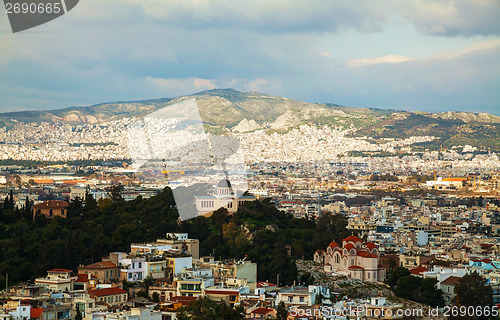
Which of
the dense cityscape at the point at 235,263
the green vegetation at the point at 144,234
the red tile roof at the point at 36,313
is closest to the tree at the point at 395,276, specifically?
the dense cityscape at the point at 235,263

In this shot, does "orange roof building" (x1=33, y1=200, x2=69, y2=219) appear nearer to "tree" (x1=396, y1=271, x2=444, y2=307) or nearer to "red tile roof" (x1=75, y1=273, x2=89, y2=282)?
"red tile roof" (x1=75, y1=273, x2=89, y2=282)

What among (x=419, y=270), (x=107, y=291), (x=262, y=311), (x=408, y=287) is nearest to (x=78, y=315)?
(x=107, y=291)

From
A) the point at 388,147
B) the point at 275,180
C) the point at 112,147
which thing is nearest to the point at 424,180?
the point at 275,180

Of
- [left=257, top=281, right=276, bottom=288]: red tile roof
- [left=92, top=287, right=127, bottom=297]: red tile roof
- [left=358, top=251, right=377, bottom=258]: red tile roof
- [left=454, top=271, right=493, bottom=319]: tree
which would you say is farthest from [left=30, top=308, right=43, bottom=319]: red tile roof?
[left=358, top=251, right=377, bottom=258]: red tile roof

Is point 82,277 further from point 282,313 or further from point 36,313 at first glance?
point 282,313

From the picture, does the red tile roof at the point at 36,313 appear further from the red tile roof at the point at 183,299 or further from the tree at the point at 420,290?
the tree at the point at 420,290

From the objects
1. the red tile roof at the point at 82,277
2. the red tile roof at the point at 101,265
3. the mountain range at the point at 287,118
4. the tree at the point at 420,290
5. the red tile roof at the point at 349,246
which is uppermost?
the mountain range at the point at 287,118
